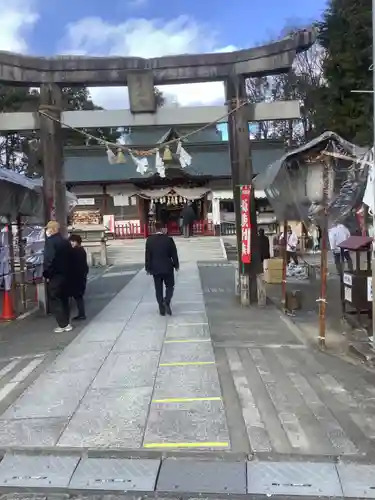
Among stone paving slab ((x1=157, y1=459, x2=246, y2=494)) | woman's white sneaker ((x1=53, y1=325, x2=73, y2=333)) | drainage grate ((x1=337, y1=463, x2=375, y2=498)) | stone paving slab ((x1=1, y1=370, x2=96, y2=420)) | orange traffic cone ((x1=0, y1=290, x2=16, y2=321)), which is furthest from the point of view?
orange traffic cone ((x1=0, y1=290, x2=16, y2=321))

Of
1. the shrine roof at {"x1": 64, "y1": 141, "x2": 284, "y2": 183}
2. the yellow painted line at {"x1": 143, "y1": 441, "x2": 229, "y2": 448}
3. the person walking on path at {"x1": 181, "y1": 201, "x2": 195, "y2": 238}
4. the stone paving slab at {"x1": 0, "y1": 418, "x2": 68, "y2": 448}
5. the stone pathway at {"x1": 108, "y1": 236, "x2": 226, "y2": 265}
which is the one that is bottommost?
the yellow painted line at {"x1": 143, "y1": 441, "x2": 229, "y2": 448}

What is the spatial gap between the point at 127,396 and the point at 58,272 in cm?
401

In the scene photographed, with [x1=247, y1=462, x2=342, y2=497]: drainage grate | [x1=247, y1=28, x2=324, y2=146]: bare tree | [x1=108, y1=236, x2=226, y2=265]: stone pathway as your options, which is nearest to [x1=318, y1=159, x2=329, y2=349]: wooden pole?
[x1=247, y1=462, x2=342, y2=497]: drainage grate

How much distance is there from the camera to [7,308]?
10.8 m

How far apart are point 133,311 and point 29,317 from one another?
217 centimetres

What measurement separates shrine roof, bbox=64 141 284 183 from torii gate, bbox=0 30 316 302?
23276mm

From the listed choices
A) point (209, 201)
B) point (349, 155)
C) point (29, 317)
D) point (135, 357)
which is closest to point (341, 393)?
point (135, 357)

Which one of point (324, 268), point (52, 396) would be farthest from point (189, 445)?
point (324, 268)

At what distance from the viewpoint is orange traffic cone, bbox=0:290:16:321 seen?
10.7m

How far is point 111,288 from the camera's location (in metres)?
14.9

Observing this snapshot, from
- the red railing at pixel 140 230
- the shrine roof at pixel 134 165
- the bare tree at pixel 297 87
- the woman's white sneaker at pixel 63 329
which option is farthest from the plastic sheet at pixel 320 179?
the shrine roof at pixel 134 165

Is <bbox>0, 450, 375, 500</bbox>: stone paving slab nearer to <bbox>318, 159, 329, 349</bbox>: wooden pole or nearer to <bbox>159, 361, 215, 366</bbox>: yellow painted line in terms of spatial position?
<bbox>159, 361, 215, 366</bbox>: yellow painted line

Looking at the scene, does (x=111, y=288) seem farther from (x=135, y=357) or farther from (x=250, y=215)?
(x=135, y=357)

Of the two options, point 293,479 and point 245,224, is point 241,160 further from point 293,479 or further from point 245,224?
point 293,479
